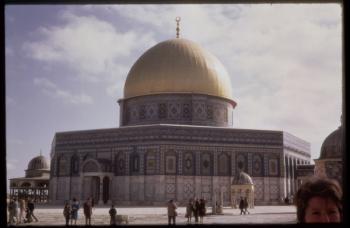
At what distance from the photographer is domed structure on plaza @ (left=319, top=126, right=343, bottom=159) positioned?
24.0 meters

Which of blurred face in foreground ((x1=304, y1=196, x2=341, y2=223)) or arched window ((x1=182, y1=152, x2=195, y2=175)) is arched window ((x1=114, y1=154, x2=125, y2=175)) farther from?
blurred face in foreground ((x1=304, y1=196, x2=341, y2=223))

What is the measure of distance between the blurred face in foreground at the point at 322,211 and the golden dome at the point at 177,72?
3792 centimetres

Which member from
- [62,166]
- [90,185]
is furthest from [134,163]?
[62,166]

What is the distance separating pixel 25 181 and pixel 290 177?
2701 cm

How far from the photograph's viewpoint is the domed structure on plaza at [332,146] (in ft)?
78.6

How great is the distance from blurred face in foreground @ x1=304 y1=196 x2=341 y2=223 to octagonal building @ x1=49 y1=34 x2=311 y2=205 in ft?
106

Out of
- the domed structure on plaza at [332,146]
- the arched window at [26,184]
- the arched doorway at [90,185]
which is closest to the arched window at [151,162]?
the arched doorway at [90,185]

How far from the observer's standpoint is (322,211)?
2.36 m

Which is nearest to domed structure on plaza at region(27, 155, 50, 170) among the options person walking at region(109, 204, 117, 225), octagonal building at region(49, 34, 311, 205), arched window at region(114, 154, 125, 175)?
octagonal building at region(49, 34, 311, 205)

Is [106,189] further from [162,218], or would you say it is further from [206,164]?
[162,218]

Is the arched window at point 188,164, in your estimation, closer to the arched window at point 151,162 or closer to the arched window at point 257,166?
the arched window at point 151,162

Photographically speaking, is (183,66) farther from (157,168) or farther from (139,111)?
(157,168)

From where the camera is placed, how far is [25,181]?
5225 centimetres

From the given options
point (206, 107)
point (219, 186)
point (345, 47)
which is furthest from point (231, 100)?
point (345, 47)
